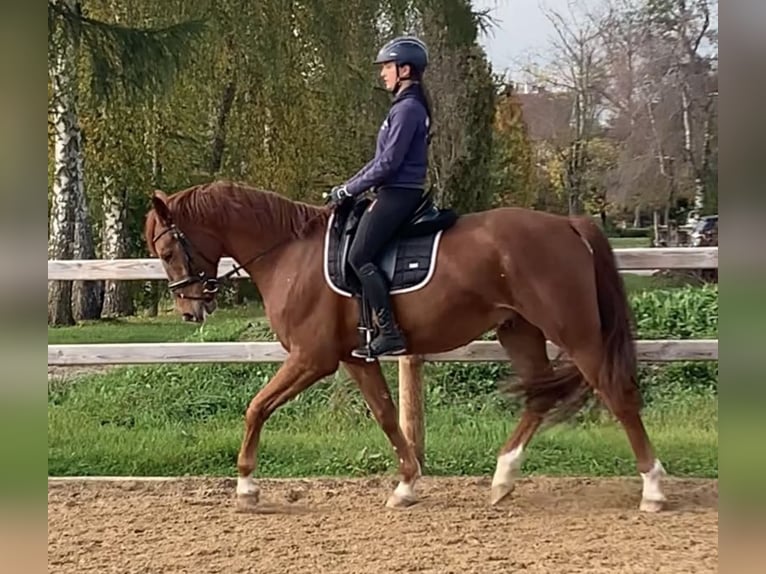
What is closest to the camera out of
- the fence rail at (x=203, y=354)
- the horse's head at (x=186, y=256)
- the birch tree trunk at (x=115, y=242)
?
the horse's head at (x=186, y=256)

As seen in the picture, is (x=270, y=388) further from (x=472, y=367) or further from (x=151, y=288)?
(x=151, y=288)

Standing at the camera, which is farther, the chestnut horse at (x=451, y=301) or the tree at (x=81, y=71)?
the tree at (x=81, y=71)

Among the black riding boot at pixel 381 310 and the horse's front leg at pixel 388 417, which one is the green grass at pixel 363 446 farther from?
the black riding boot at pixel 381 310

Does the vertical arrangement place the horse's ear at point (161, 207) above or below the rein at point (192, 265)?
above

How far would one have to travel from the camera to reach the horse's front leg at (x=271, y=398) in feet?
16.0

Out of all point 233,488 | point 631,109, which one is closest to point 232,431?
point 233,488

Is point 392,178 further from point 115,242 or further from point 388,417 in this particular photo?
point 115,242

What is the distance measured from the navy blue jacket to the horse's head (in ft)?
3.02

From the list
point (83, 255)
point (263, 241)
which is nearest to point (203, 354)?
point (263, 241)

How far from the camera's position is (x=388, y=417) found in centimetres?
513

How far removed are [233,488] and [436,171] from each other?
663 centimetres

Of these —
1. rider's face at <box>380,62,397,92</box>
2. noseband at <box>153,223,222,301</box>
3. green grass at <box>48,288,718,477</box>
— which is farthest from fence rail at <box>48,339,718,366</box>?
rider's face at <box>380,62,397,92</box>

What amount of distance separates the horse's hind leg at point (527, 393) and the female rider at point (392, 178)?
760mm

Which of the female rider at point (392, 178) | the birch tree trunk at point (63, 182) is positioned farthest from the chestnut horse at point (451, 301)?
the birch tree trunk at point (63, 182)
